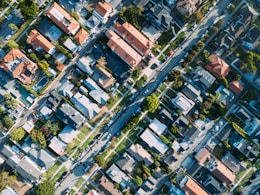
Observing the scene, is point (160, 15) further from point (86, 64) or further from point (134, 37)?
point (86, 64)

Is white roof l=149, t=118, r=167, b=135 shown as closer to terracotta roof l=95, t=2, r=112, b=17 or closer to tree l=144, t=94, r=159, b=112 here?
tree l=144, t=94, r=159, b=112

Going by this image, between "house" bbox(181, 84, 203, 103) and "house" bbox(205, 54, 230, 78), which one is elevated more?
"house" bbox(205, 54, 230, 78)

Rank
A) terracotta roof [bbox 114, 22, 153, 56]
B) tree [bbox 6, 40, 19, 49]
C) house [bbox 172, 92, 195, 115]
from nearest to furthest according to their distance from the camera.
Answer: tree [bbox 6, 40, 19, 49] < terracotta roof [bbox 114, 22, 153, 56] < house [bbox 172, 92, 195, 115]

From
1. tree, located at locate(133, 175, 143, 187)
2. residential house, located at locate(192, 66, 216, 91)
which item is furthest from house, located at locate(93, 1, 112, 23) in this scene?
tree, located at locate(133, 175, 143, 187)

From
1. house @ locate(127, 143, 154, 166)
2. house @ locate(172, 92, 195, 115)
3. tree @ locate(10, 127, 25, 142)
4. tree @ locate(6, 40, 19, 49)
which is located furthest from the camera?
house @ locate(127, 143, 154, 166)

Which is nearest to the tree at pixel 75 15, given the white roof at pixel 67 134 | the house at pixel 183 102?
the white roof at pixel 67 134
